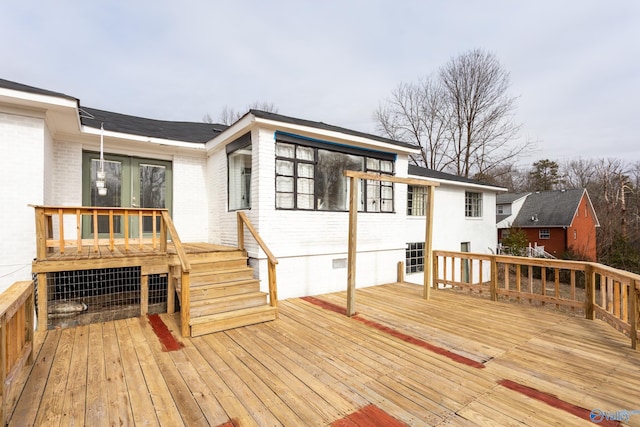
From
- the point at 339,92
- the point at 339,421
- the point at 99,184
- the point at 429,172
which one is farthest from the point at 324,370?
the point at 339,92

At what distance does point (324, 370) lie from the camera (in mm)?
2869

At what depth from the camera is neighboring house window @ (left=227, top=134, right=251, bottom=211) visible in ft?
18.6

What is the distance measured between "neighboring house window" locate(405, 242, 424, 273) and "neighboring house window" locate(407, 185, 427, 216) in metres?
1.18

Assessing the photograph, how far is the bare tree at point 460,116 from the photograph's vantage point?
19.2 m

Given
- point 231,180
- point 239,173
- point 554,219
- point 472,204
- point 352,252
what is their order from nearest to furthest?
point 352,252
point 239,173
point 231,180
point 472,204
point 554,219

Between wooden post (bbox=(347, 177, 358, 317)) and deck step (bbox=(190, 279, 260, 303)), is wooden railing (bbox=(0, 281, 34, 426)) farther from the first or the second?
wooden post (bbox=(347, 177, 358, 317))

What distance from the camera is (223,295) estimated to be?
444cm

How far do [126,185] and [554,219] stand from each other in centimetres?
2385

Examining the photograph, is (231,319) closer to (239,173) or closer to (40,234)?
(40,234)

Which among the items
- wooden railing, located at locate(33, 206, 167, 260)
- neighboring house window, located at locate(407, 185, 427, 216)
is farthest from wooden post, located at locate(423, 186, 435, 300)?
neighboring house window, located at locate(407, 185, 427, 216)

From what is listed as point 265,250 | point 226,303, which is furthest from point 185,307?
point 265,250

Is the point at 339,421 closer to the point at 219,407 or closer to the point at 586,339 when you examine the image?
the point at 219,407

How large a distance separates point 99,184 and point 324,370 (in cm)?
510

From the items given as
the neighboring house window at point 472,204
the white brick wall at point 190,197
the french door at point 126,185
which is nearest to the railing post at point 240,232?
the white brick wall at point 190,197
